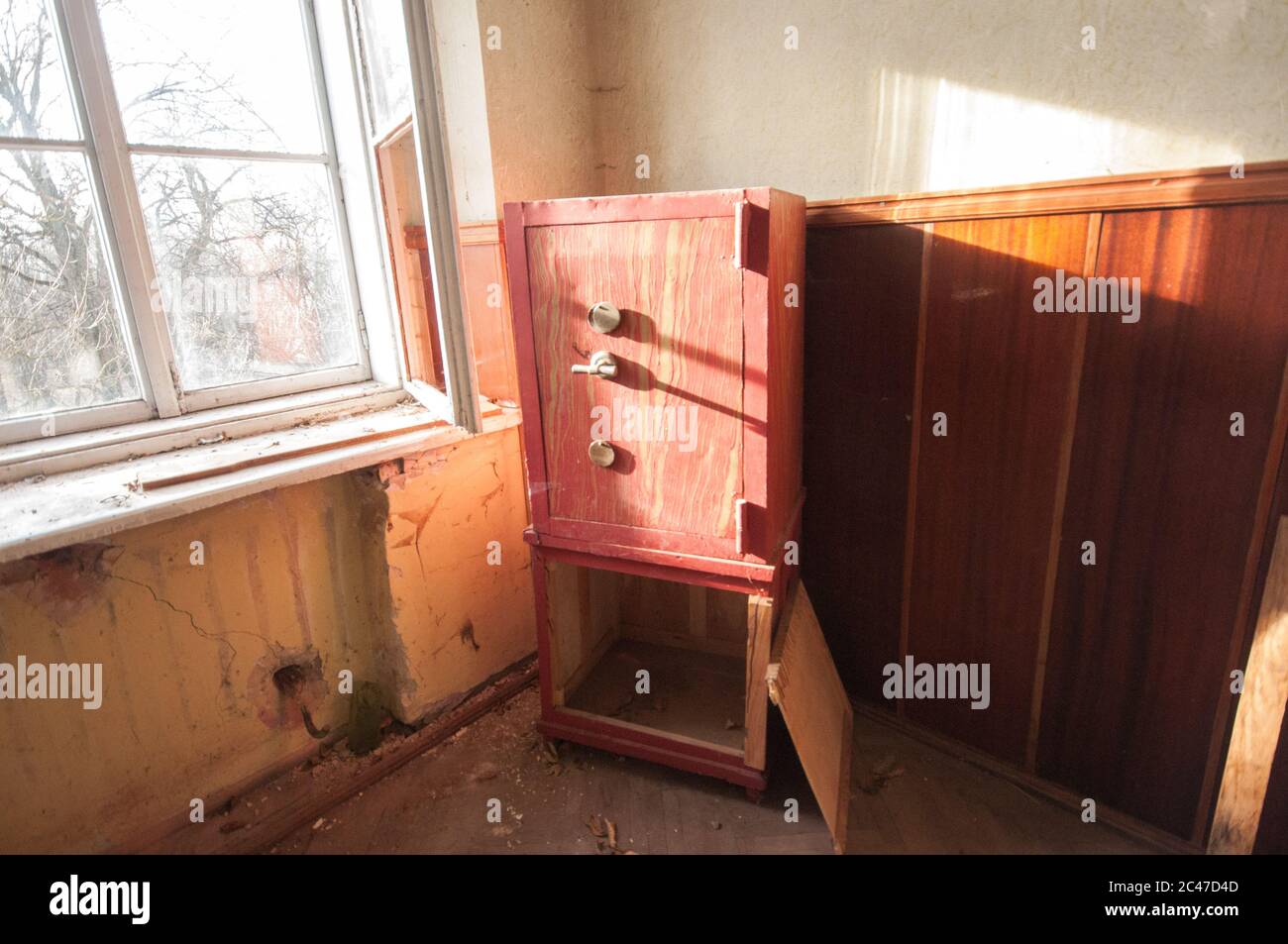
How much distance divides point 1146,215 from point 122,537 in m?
2.14

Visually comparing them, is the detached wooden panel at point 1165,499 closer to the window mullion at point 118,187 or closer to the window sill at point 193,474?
the window sill at point 193,474

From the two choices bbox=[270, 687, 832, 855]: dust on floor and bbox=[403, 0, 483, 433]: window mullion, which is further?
bbox=[270, 687, 832, 855]: dust on floor

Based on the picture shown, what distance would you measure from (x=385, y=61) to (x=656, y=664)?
180 centimetres

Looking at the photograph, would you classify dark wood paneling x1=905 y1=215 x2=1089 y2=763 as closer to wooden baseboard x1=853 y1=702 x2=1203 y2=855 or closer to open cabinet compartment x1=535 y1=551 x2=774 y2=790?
wooden baseboard x1=853 y1=702 x2=1203 y2=855

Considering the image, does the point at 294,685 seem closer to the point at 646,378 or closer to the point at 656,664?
the point at 656,664

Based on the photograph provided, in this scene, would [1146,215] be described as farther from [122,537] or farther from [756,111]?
[122,537]

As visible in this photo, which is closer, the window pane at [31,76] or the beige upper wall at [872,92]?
the beige upper wall at [872,92]

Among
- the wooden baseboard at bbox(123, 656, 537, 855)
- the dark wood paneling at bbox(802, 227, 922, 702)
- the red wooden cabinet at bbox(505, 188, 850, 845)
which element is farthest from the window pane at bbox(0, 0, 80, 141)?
the dark wood paneling at bbox(802, 227, 922, 702)

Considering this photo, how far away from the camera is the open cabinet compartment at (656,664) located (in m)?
1.68

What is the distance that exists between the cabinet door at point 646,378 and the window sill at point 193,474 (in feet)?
1.33

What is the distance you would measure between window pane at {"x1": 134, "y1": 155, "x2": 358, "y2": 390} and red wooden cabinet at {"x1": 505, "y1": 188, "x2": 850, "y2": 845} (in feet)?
2.55

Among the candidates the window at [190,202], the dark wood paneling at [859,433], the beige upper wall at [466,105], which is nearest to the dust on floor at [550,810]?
the dark wood paneling at [859,433]

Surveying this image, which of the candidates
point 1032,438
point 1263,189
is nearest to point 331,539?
point 1032,438

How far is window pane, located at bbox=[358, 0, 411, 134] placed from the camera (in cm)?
154
